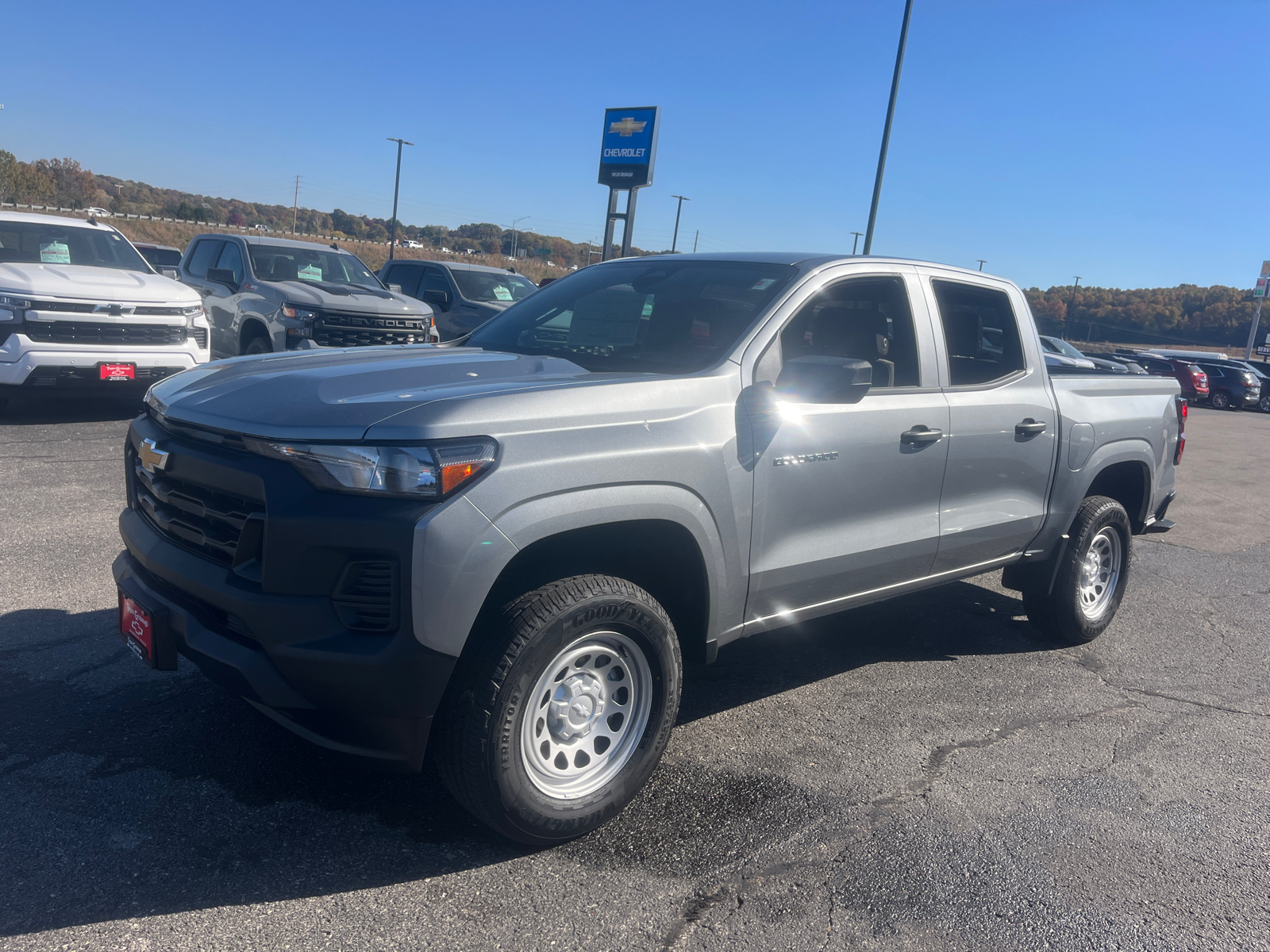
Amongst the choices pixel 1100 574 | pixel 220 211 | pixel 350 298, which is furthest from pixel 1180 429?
pixel 220 211

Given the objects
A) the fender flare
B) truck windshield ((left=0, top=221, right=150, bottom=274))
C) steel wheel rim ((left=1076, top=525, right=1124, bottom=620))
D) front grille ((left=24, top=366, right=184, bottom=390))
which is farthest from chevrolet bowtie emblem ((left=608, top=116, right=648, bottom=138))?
the fender flare

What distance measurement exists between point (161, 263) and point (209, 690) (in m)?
22.1

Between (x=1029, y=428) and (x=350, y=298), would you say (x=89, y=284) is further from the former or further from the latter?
(x=1029, y=428)

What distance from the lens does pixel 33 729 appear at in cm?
329

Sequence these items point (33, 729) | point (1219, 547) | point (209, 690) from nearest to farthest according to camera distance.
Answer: point (33, 729)
point (209, 690)
point (1219, 547)

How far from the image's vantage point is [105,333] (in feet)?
27.7

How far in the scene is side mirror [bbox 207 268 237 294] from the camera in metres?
11.0

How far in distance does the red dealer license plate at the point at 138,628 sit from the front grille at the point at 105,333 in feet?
20.8

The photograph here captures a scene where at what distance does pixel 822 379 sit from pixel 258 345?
366 inches

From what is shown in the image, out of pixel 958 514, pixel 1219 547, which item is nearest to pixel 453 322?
pixel 1219 547

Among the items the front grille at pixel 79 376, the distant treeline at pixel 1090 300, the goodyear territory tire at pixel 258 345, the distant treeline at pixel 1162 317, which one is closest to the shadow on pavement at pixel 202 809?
the front grille at pixel 79 376

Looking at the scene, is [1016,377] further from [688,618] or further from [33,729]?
[33,729]

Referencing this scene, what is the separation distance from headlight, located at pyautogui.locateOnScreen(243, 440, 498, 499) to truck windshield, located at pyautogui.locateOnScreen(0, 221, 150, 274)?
832 cm

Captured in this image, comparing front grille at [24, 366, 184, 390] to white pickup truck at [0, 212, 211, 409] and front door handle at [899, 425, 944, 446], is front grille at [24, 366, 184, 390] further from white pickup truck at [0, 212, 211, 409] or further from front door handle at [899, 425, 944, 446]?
front door handle at [899, 425, 944, 446]
